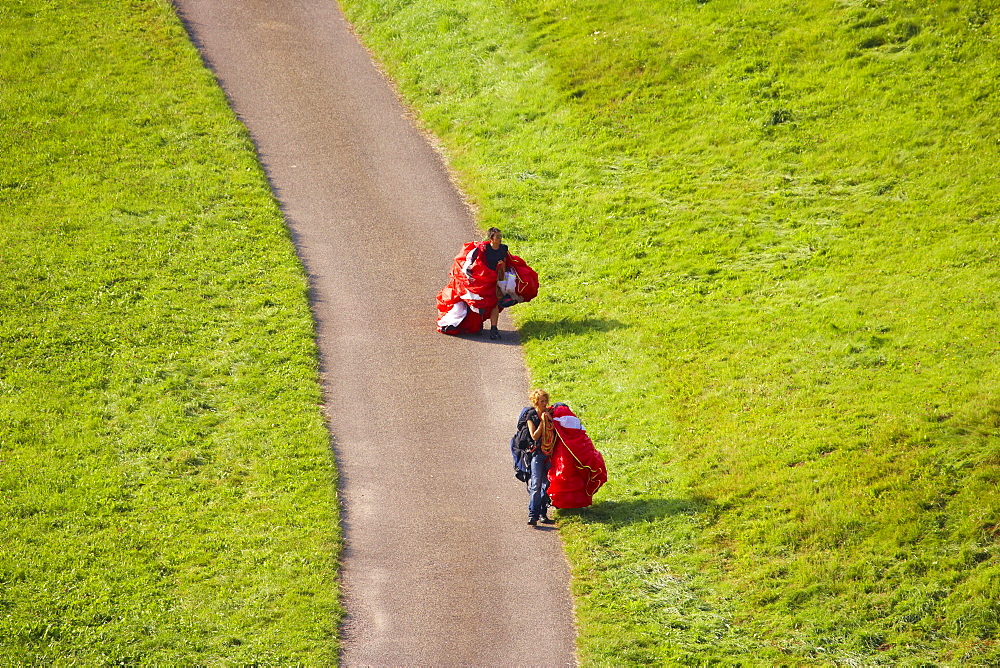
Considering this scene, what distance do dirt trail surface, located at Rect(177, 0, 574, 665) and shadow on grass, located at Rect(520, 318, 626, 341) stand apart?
1.49 feet

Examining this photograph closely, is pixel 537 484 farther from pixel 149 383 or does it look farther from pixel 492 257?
pixel 149 383

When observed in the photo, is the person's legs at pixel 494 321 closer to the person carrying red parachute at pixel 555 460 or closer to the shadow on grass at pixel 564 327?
the shadow on grass at pixel 564 327

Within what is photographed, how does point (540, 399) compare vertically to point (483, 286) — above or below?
above

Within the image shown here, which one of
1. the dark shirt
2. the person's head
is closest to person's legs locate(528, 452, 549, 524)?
the person's head

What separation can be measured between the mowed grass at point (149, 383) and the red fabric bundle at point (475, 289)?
8.63 feet

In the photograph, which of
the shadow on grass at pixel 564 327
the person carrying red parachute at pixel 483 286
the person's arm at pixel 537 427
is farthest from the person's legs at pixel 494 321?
the person's arm at pixel 537 427

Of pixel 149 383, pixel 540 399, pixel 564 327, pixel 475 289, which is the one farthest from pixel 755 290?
pixel 149 383

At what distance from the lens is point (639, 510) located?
49.3ft

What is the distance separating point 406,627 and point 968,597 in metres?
6.86

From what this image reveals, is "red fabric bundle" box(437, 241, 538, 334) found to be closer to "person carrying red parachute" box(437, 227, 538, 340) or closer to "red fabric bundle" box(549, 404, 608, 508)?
"person carrying red parachute" box(437, 227, 538, 340)

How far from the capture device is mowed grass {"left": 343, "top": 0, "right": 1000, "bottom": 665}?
13.4m

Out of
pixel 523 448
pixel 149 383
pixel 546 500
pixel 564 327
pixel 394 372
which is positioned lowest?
pixel 149 383

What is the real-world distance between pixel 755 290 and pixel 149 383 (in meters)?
10.9

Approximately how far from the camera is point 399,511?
14.9 metres
